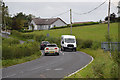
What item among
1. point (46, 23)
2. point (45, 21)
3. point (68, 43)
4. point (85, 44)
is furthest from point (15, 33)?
point (68, 43)

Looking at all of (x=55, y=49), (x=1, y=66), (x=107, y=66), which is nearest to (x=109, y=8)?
(x=55, y=49)

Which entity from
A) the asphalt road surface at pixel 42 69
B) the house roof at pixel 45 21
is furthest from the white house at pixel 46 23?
the asphalt road surface at pixel 42 69

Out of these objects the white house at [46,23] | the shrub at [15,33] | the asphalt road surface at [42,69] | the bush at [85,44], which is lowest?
the asphalt road surface at [42,69]

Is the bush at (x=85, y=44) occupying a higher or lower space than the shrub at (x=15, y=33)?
lower

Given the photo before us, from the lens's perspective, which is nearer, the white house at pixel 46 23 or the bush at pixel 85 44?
the bush at pixel 85 44

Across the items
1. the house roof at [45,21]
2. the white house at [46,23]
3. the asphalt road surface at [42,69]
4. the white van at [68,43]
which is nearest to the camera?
the asphalt road surface at [42,69]

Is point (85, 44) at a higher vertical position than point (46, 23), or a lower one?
lower

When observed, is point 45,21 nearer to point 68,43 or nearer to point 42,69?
point 68,43

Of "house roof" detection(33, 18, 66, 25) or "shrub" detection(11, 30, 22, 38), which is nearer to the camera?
"shrub" detection(11, 30, 22, 38)

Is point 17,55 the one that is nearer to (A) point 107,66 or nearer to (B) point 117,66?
(A) point 107,66

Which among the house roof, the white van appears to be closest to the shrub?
the house roof

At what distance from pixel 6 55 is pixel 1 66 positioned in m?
4.65

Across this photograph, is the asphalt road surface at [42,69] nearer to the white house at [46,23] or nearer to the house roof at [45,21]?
the white house at [46,23]

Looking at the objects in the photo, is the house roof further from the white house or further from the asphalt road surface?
the asphalt road surface
